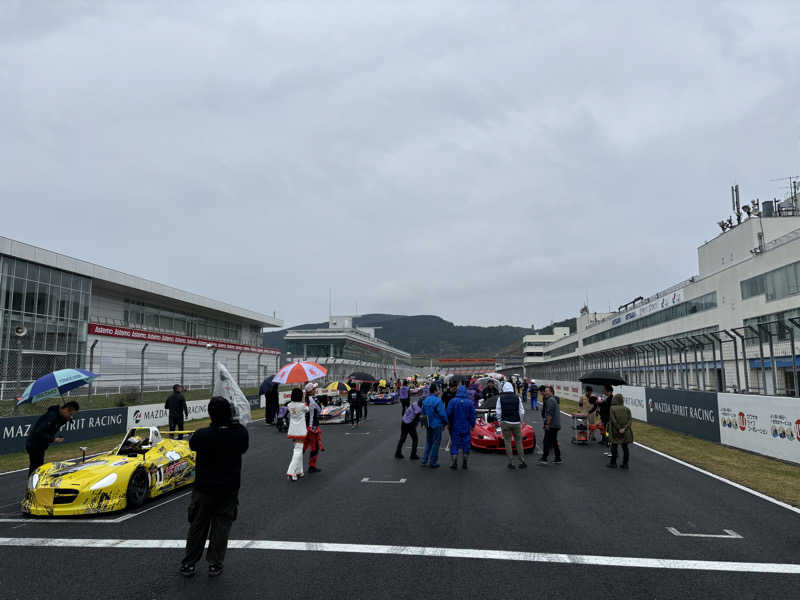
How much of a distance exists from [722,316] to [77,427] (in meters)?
43.7

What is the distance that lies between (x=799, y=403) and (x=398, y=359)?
14495cm

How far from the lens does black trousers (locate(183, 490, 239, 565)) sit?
4934 millimetres

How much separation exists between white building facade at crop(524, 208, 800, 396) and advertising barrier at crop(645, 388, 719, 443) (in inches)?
36.6

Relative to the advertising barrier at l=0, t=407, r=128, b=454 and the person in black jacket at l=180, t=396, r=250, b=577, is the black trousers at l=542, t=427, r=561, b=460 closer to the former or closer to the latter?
the person in black jacket at l=180, t=396, r=250, b=577

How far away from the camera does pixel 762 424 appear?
39.9 ft

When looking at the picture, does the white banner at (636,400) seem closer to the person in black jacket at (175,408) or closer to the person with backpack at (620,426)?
the person with backpack at (620,426)

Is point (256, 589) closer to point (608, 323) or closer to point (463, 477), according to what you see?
point (463, 477)

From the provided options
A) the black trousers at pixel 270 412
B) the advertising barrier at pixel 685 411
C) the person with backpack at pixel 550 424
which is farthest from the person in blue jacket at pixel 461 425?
the black trousers at pixel 270 412

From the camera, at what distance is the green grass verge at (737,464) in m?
8.88

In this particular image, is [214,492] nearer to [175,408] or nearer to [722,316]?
[175,408]

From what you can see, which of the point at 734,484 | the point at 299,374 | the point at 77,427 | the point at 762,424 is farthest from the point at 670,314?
the point at 77,427

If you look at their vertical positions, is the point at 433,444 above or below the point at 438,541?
above

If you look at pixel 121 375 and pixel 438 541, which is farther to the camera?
pixel 121 375

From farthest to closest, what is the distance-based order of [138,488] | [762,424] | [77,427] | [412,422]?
1. [77,427]
2. [762,424]
3. [412,422]
4. [138,488]
